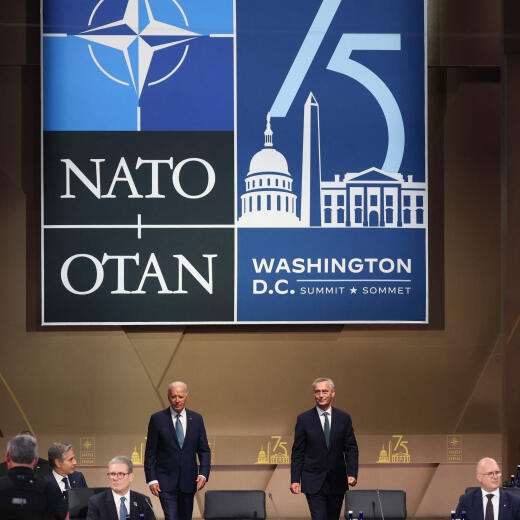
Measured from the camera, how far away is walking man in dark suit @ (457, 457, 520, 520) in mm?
5688

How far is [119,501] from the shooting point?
5.40m

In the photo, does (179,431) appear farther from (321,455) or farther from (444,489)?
(444,489)

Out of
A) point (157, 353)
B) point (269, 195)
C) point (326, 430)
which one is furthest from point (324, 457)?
point (269, 195)

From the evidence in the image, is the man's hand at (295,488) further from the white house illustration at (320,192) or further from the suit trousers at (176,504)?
the white house illustration at (320,192)

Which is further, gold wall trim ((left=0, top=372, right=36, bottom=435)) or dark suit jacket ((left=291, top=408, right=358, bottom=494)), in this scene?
gold wall trim ((left=0, top=372, right=36, bottom=435))

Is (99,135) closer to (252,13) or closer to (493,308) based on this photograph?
(252,13)

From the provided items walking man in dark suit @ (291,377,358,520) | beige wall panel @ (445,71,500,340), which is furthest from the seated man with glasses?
beige wall panel @ (445,71,500,340)

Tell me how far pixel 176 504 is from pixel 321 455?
1195mm

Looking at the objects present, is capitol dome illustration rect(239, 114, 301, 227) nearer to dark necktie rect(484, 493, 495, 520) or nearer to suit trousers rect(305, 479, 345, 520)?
suit trousers rect(305, 479, 345, 520)

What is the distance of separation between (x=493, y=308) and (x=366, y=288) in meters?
1.26

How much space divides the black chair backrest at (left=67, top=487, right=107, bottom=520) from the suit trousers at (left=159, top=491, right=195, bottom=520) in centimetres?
110

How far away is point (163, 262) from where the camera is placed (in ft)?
28.6

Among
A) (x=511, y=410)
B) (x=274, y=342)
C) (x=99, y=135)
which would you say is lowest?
(x=511, y=410)

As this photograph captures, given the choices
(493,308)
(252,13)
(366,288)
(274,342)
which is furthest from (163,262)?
(493,308)
